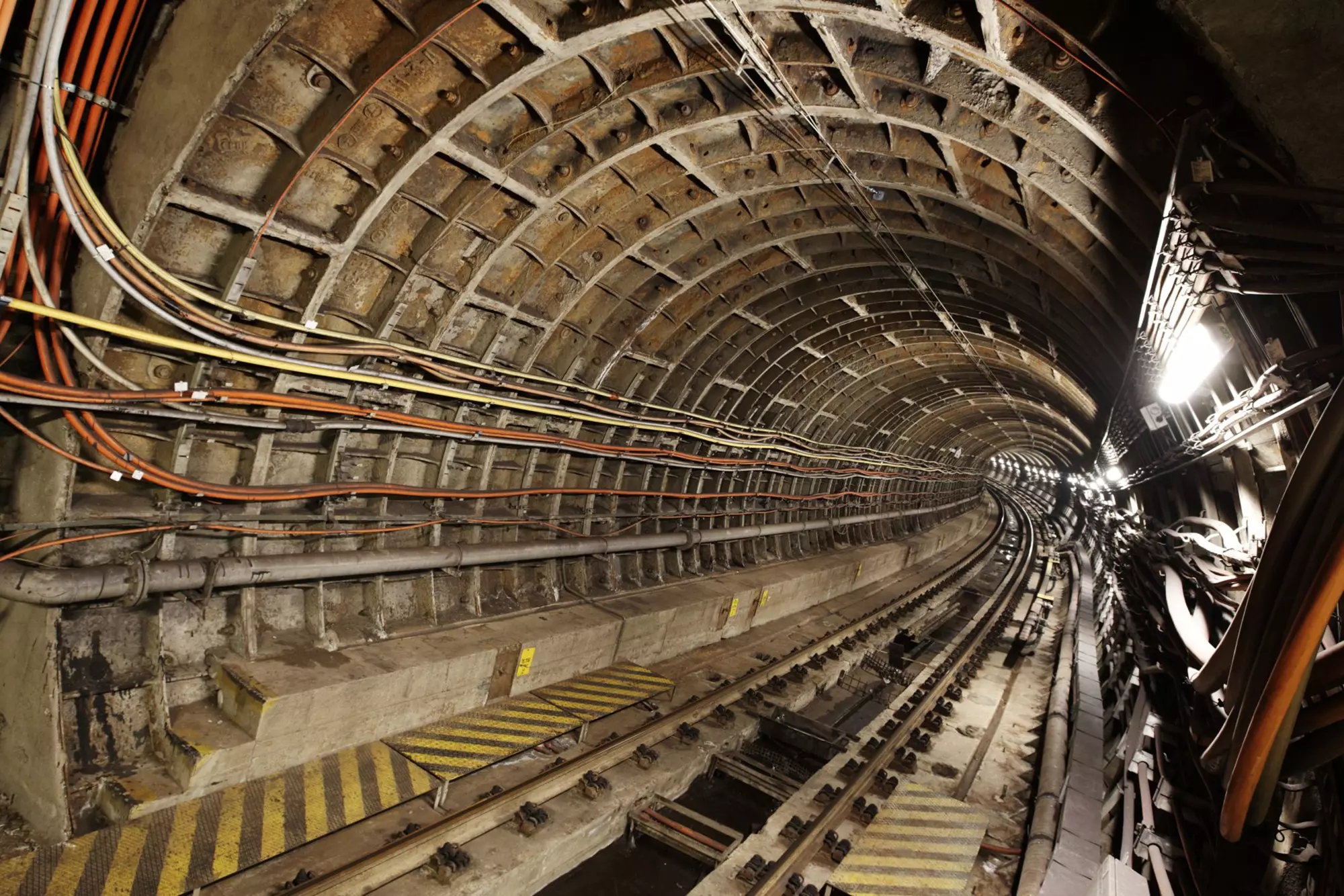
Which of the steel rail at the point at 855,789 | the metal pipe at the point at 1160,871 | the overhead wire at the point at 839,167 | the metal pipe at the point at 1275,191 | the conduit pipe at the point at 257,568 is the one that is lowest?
the steel rail at the point at 855,789

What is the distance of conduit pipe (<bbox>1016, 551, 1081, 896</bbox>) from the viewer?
6680 mm

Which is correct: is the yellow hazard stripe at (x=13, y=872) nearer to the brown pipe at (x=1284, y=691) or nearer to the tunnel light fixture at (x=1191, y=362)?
the brown pipe at (x=1284, y=691)

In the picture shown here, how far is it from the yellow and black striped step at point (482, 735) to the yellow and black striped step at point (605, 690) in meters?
0.24

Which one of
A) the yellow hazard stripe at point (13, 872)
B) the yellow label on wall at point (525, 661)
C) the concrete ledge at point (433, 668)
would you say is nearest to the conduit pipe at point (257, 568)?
the concrete ledge at point (433, 668)

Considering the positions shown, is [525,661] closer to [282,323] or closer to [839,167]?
[282,323]

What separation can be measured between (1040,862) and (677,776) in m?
3.84

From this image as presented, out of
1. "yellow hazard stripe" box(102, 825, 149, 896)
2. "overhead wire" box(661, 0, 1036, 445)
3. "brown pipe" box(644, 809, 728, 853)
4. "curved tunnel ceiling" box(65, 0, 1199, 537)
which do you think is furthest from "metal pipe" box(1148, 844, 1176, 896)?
"yellow hazard stripe" box(102, 825, 149, 896)

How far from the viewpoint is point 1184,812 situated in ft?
21.5

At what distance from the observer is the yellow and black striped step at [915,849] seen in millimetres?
6379

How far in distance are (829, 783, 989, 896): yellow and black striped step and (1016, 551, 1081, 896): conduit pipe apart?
505 millimetres

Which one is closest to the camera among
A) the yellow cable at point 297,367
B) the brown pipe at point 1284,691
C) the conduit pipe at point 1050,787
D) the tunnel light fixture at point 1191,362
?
the brown pipe at point 1284,691

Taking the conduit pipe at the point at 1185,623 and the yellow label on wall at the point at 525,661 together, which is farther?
the yellow label on wall at the point at 525,661

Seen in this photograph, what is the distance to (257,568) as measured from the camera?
243 inches

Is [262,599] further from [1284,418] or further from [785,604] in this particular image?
[785,604]
